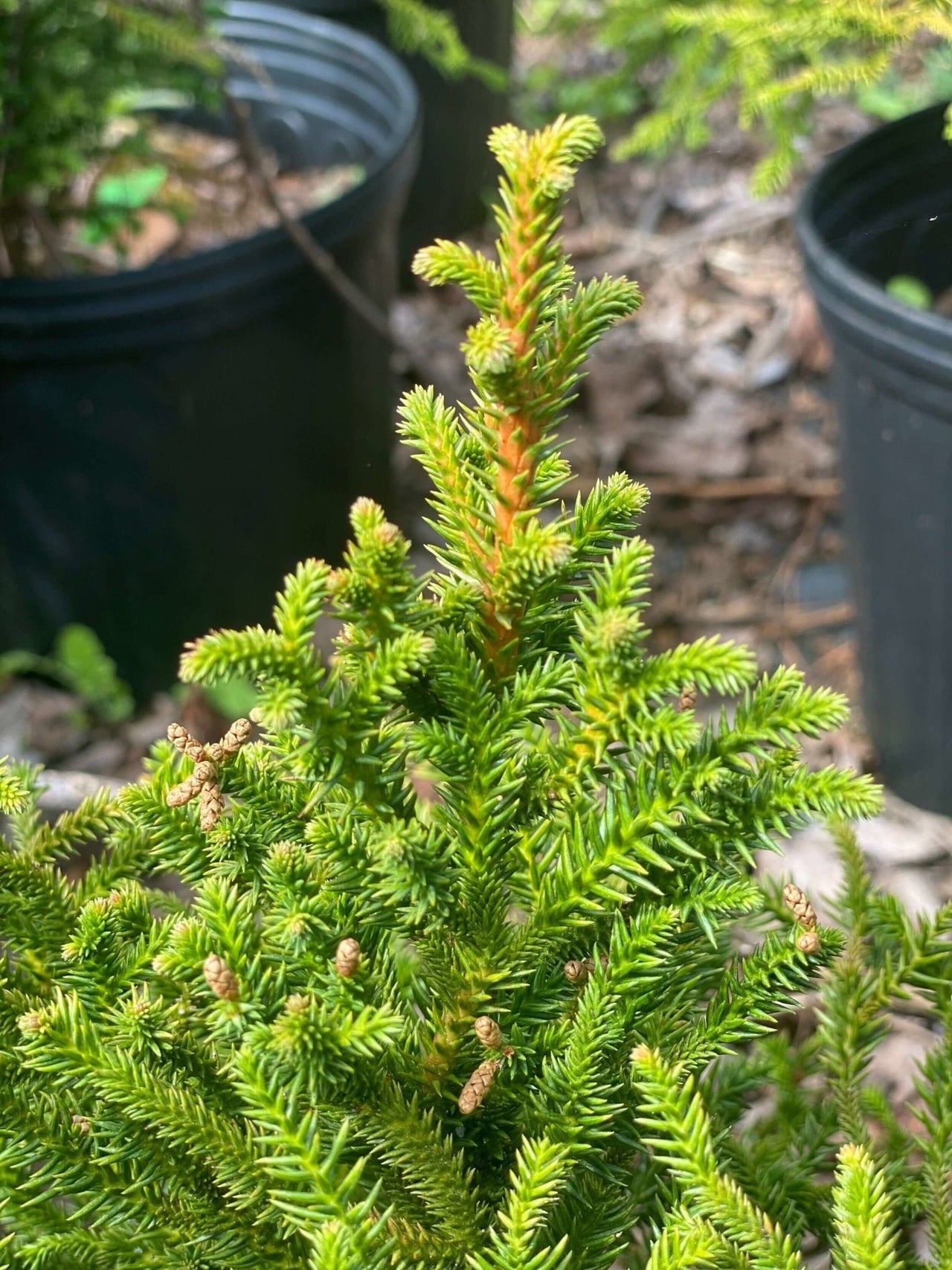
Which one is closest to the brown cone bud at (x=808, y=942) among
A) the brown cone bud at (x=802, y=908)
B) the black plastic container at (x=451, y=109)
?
the brown cone bud at (x=802, y=908)

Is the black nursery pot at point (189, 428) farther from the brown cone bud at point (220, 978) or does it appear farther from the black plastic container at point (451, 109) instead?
the brown cone bud at point (220, 978)

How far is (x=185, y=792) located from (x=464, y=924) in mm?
165

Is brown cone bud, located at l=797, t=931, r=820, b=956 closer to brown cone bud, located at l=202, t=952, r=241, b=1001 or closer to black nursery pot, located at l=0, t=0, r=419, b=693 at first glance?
brown cone bud, located at l=202, t=952, r=241, b=1001

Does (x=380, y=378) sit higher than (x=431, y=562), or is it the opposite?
(x=380, y=378)

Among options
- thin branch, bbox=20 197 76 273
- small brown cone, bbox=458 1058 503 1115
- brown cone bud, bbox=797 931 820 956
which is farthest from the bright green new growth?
small brown cone, bbox=458 1058 503 1115

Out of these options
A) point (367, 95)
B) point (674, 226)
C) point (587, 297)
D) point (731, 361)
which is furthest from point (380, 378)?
point (587, 297)

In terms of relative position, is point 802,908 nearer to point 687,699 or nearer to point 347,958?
point 687,699

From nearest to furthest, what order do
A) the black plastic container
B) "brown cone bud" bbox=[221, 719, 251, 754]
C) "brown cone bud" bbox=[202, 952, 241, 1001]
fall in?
"brown cone bud" bbox=[202, 952, 241, 1001] < "brown cone bud" bbox=[221, 719, 251, 754] < the black plastic container

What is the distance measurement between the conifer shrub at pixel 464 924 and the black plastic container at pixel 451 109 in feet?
8.55

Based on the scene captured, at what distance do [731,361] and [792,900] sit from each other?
2.66 m

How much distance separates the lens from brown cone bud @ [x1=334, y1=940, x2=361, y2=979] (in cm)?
54

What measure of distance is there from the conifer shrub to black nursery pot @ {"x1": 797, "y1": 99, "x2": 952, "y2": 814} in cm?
113

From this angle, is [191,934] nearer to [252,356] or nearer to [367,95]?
[252,356]

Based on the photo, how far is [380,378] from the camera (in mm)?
2438
